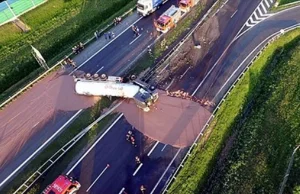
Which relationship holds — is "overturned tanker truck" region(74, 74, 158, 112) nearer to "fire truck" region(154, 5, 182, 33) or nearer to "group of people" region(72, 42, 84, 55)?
"group of people" region(72, 42, 84, 55)

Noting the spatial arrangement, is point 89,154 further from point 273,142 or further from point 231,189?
point 273,142

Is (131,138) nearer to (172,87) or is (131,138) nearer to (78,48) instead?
(172,87)

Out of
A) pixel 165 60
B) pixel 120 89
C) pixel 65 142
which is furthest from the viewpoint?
pixel 165 60

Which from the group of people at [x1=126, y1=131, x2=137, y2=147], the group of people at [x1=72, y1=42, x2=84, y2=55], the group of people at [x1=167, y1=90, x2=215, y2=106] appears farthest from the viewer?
the group of people at [x1=72, y1=42, x2=84, y2=55]

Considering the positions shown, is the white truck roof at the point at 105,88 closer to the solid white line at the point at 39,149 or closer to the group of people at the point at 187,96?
the solid white line at the point at 39,149

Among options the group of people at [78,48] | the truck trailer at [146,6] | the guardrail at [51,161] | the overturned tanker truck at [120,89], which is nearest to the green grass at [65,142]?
the guardrail at [51,161]

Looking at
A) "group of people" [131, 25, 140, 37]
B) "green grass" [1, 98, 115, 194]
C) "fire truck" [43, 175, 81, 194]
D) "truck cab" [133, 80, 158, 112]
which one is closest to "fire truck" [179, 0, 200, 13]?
"group of people" [131, 25, 140, 37]

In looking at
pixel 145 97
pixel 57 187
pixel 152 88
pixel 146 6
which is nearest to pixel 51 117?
pixel 57 187
